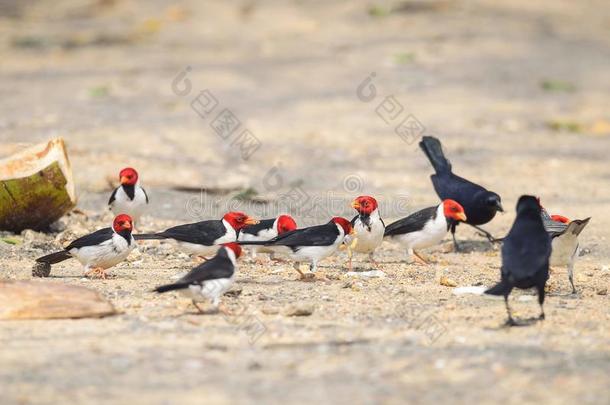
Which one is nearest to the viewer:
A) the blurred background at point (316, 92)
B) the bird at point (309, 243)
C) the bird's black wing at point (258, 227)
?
the bird at point (309, 243)

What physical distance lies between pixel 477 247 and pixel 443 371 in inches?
190

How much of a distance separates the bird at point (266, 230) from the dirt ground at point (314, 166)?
8.9 inches

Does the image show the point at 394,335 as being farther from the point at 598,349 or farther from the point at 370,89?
the point at 370,89

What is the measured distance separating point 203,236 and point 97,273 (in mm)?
862

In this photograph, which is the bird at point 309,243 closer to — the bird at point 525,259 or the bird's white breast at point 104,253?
the bird's white breast at point 104,253

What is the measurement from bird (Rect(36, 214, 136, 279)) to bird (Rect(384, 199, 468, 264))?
239 centimetres

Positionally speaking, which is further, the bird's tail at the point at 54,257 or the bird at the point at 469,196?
the bird at the point at 469,196

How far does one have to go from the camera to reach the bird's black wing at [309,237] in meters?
8.16

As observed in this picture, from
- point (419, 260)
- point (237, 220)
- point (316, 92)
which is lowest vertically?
point (419, 260)

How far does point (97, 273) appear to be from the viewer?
26.7ft

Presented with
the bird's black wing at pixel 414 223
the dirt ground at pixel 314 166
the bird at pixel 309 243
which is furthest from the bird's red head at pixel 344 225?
the bird's black wing at pixel 414 223

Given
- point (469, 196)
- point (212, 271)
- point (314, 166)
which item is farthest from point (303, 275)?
point (314, 166)

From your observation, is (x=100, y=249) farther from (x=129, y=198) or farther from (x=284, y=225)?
(x=129, y=198)

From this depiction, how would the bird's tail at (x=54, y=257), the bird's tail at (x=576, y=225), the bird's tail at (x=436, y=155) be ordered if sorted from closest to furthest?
the bird's tail at (x=576, y=225)
the bird's tail at (x=54, y=257)
the bird's tail at (x=436, y=155)
